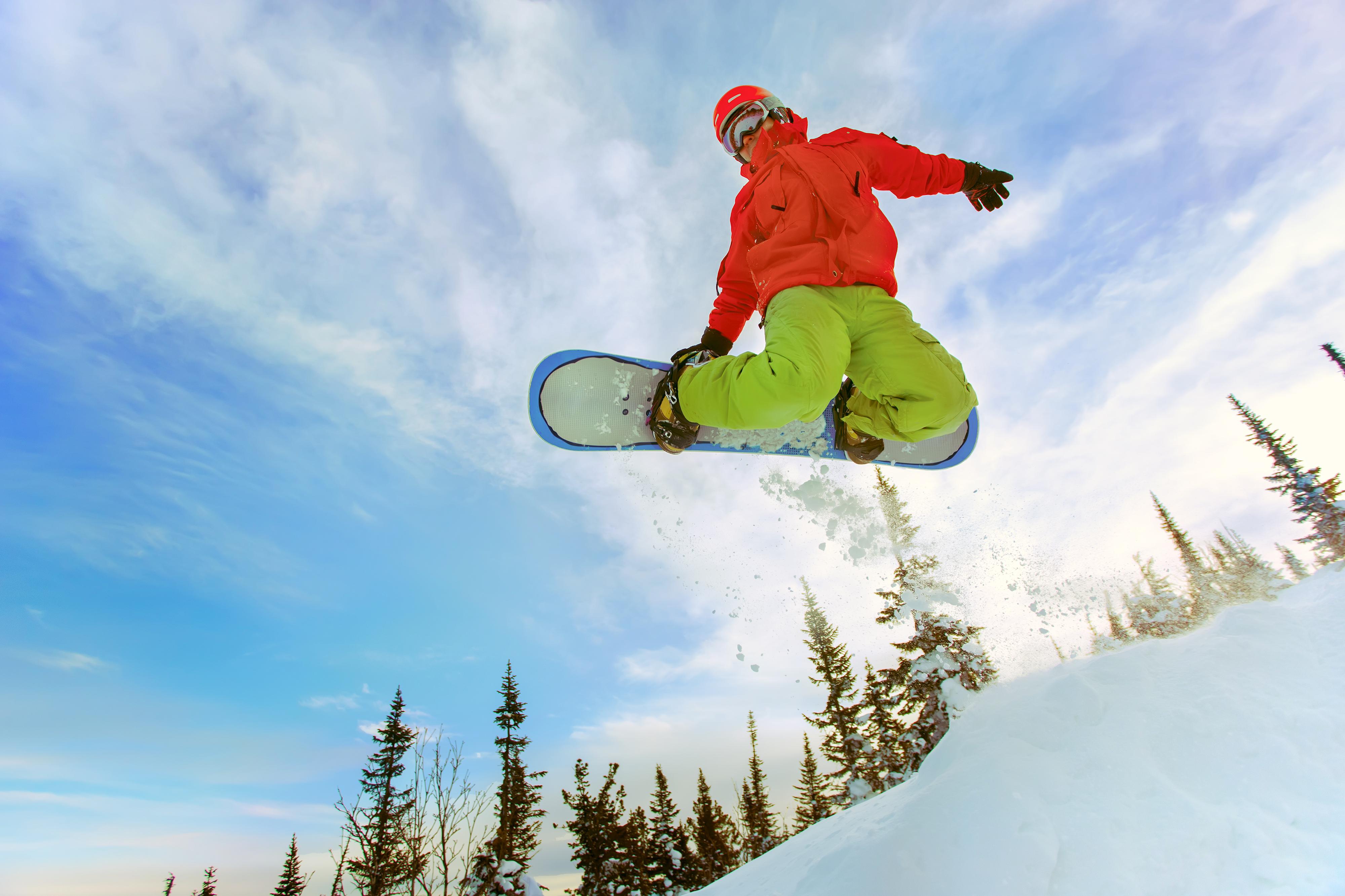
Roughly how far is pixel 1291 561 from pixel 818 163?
47362mm

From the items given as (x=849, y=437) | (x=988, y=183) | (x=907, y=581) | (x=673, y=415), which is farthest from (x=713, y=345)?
(x=907, y=581)

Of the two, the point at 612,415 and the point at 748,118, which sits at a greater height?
the point at 748,118

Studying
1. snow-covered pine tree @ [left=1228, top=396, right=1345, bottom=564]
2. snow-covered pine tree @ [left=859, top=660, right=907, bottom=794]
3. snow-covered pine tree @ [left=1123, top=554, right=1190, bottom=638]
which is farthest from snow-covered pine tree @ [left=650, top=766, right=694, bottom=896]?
snow-covered pine tree @ [left=1228, top=396, right=1345, bottom=564]

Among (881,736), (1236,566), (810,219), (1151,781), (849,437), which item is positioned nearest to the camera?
(1151,781)

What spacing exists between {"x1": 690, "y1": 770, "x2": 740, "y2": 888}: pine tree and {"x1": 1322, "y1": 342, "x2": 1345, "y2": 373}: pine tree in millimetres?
33503

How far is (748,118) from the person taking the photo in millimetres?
3260

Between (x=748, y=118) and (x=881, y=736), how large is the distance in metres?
17.2

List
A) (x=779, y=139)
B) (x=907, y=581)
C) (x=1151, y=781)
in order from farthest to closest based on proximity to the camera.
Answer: (x=907, y=581), (x=779, y=139), (x=1151, y=781)

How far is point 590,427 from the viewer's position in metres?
3.70

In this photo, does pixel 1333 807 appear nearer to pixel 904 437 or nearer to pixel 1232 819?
pixel 1232 819

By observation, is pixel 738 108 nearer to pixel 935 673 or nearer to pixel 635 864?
pixel 935 673

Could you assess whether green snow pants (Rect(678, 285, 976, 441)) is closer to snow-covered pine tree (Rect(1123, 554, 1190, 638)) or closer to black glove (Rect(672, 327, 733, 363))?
black glove (Rect(672, 327, 733, 363))

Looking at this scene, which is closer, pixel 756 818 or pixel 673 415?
pixel 673 415

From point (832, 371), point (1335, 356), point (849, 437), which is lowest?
point (832, 371)
